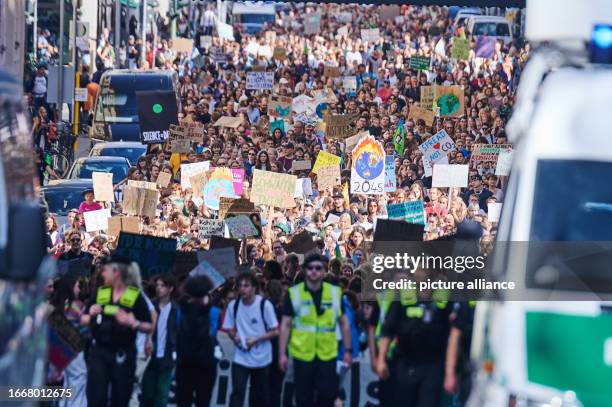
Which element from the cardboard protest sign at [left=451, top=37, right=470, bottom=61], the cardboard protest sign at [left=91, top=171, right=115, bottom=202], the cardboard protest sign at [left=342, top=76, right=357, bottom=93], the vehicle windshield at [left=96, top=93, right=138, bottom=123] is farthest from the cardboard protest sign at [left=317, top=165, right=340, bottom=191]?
the vehicle windshield at [left=96, top=93, right=138, bottom=123]

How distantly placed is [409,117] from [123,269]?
574 inches

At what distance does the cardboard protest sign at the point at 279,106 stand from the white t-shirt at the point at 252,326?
16309mm

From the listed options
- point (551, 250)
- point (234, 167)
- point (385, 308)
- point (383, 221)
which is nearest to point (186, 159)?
point (234, 167)

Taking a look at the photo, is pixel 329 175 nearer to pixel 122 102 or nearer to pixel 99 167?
pixel 99 167

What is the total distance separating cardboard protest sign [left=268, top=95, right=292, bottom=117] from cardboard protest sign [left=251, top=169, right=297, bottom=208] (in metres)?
9.40

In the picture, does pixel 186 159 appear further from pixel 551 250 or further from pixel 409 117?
pixel 551 250

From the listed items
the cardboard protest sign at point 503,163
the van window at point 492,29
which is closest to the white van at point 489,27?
the van window at point 492,29

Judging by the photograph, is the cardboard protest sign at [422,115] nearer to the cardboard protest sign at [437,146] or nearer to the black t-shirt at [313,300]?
the cardboard protest sign at [437,146]

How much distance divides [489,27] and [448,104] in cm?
2424

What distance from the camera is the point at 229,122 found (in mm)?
28922

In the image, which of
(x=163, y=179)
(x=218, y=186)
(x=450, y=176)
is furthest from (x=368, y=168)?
(x=163, y=179)

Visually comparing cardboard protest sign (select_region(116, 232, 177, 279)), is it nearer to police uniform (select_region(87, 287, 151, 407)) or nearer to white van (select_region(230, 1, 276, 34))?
police uniform (select_region(87, 287, 151, 407))

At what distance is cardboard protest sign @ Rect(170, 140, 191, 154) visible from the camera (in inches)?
1037

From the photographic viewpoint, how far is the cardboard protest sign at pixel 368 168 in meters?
22.7
